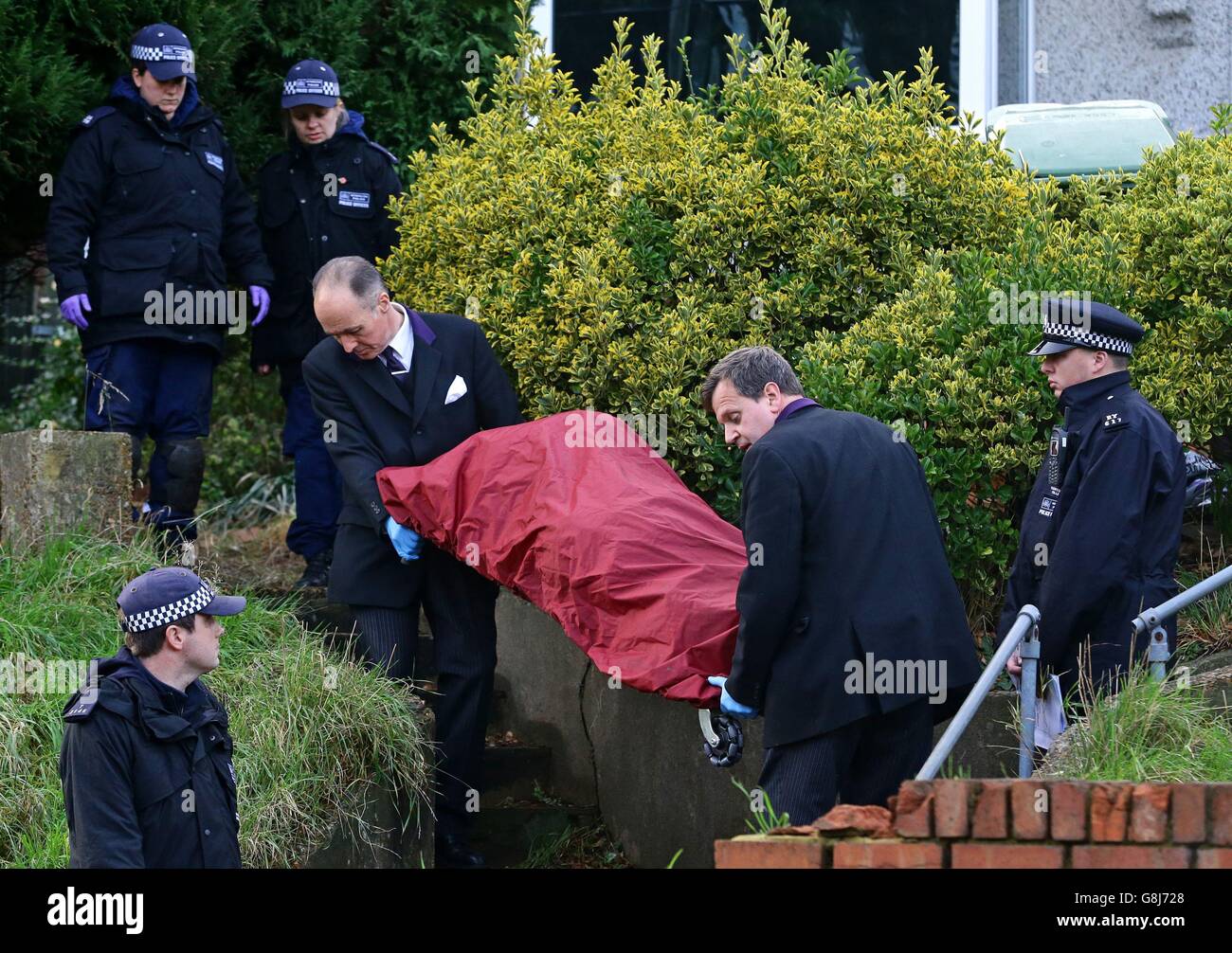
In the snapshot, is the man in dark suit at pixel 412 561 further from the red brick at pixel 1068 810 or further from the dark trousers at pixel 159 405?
the red brick at pixel 1068 810

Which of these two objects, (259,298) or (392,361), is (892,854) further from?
(259,298)

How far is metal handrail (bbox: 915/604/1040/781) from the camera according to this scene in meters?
4.30

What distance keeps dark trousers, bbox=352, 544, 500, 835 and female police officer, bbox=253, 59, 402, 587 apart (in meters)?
1.30

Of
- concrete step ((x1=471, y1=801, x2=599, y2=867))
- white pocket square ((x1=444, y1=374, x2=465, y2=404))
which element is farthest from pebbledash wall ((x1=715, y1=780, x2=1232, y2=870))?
concrete step ((x1=471, y1=801, x2=599, y2=867))

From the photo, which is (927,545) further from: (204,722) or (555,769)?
(555,769)

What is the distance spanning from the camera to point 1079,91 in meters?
10.6

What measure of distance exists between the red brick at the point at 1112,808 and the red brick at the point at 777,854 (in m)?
0.58

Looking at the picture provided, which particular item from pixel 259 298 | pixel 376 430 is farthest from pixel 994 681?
pixel 259 298

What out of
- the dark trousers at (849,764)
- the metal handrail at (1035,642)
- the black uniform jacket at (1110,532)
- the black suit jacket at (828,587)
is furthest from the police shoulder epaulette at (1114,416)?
the dark trousers at (849,764)

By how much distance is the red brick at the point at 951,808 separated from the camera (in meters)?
3.64

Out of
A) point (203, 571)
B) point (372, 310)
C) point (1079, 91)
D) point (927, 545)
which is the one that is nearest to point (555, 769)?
point (203, 571)

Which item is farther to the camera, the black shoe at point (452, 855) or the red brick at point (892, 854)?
the black shoe at point (452, 855)

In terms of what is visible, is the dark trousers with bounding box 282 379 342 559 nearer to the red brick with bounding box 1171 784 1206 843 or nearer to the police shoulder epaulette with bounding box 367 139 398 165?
the police shoulder epaulette with bounding box 367 139 398 165

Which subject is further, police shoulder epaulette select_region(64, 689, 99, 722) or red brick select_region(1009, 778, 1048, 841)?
police shoulder epaulette select_region(64, 689, 99, 722)
